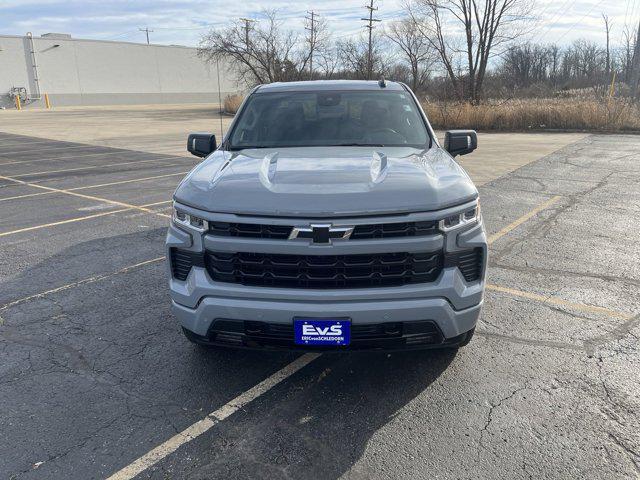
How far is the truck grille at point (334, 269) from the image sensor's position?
2.80 m

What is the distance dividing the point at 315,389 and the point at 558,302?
2.53m

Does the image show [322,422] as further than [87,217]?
No

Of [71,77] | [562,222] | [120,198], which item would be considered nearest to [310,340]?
[562,222]

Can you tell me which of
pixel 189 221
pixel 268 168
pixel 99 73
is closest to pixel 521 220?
pixel 268 168

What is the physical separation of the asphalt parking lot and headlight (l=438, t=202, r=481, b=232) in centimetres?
106

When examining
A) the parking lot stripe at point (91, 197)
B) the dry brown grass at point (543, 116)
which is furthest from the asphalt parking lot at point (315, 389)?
the dry brown grass at point (543, 116)

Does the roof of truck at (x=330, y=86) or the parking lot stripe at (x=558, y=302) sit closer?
the parking lot stripe at (x=558, y=302)

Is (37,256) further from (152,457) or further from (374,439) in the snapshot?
(374,439)

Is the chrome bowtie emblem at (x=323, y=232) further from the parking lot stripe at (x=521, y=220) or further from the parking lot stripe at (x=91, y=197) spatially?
the parking lot stripe at (x=91, y=197)

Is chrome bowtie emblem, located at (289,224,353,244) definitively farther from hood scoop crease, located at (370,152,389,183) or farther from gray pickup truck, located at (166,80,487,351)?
hood scoop crease, located at (370,152,389,183)

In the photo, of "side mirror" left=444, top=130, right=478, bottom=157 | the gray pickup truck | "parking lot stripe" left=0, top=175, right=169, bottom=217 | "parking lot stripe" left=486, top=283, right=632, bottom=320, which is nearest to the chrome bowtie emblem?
the gray pickup truck

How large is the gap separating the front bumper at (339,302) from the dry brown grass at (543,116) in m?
21.7

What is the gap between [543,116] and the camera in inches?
885

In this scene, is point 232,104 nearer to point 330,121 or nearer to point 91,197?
point 91,197
